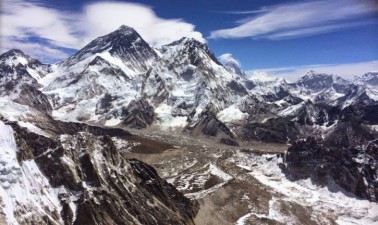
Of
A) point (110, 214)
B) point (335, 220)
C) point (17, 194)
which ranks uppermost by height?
point (17, 194)

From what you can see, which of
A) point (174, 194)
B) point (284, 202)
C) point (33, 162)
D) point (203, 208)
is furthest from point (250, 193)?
point (33, 162)

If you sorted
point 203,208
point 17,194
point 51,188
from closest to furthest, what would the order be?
point 17,194 → point 51,188 → point 203,208

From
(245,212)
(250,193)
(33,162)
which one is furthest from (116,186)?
(250,193)

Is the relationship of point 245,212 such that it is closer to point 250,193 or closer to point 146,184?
point 250,193

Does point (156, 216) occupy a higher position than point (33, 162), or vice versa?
point (33, 162)

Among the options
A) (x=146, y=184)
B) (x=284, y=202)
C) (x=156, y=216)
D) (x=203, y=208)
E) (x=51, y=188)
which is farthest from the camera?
(x=284, y=202)

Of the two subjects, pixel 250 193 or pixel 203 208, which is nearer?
pixel 203 208
